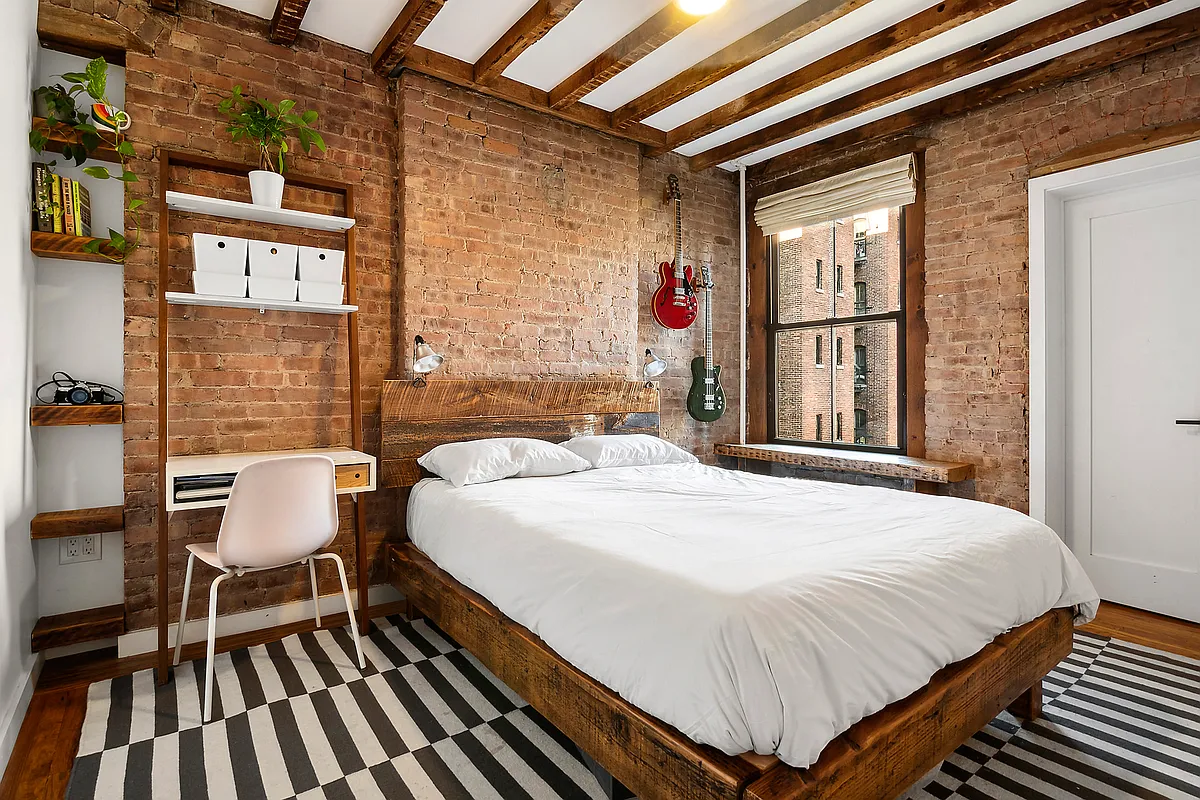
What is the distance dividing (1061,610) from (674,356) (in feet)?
9.27

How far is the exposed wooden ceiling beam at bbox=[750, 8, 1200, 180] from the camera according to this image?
282 centimetres

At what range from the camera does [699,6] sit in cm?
262

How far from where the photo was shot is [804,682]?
1312 mm

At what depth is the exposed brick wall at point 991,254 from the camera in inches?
127

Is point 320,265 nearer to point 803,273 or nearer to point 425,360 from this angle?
point 425,360

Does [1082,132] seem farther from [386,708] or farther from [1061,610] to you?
[386,708]

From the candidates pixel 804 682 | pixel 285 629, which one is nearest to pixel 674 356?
pixel 285 629

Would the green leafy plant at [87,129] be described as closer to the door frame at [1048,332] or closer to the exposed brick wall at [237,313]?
the exposed brick wall at [237,313]

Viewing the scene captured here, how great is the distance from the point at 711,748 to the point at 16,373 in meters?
2.57

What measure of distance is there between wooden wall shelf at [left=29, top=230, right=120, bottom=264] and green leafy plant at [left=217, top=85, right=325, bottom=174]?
0.74 metres

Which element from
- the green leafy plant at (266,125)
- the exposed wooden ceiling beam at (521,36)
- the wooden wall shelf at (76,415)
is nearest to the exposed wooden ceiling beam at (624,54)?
the exposed wooden ceiling beam at (521,36)

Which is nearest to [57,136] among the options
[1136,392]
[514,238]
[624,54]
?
[514,238]

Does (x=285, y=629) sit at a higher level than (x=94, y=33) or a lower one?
lower

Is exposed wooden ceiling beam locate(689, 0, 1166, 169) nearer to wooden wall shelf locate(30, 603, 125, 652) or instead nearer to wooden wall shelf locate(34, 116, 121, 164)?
wooden wall shelf locate(34, 116, 121, 164)
